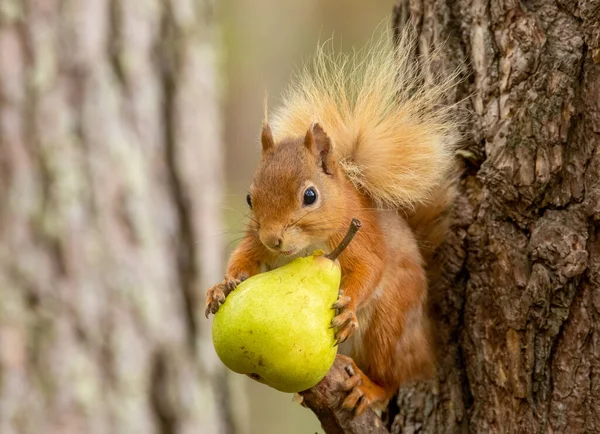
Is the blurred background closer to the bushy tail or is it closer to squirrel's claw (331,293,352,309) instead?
the bushy tail

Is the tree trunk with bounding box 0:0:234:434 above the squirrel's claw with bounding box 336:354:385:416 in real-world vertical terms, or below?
above

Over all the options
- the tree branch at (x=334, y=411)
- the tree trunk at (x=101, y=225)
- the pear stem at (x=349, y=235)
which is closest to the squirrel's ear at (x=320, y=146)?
the pear stem at (x=349, y=235)

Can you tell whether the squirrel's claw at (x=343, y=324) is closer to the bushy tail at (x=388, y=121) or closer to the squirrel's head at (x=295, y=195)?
the squirrel's head at (x=295, y=195)

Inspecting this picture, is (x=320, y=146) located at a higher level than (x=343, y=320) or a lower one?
higher

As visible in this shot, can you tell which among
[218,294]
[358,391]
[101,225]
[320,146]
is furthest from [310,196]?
[101,225]

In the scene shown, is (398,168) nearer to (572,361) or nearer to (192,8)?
(572,361)

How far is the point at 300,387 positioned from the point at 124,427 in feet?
7.16

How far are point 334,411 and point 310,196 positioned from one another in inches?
17.9

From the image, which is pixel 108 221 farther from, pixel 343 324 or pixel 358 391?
pixel 343 324

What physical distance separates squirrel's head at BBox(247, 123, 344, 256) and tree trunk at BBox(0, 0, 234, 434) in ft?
5.51

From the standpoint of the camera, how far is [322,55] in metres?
2.20

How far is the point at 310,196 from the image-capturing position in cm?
189

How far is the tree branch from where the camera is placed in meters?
1.75

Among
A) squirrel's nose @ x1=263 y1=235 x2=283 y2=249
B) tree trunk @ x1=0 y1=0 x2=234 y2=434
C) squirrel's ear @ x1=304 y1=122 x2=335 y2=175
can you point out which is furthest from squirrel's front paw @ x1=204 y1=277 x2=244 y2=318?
tree trunk @ x1=0 y1=0 x2=234 y2=434
